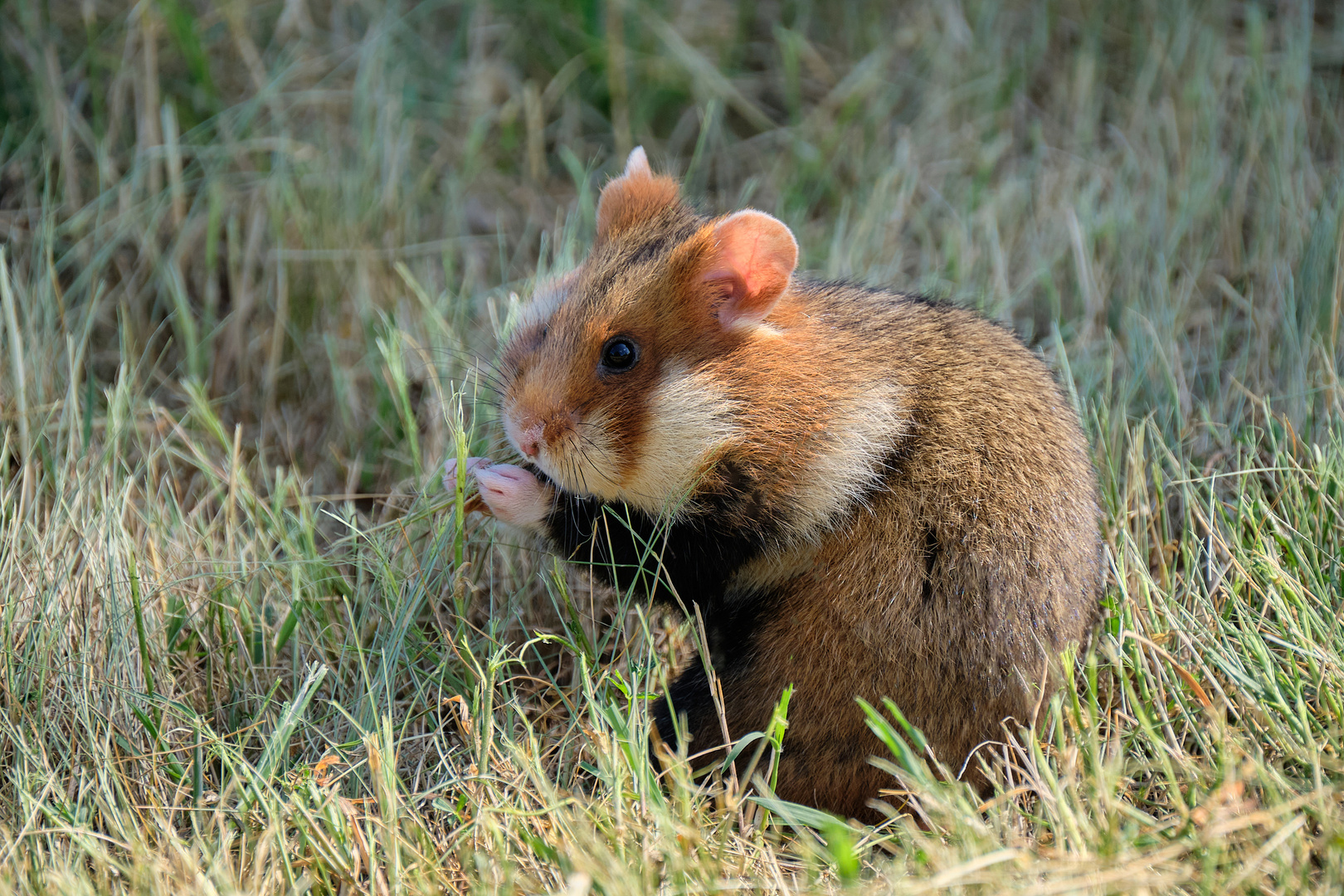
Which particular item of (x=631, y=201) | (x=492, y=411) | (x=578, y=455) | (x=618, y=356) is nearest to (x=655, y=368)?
(x=618, y=356)

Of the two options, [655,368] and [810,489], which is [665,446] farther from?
[810,489]

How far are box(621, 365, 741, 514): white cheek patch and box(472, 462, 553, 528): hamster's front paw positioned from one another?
260 mm

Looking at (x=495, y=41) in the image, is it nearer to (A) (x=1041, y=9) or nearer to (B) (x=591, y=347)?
(A) (x=1041, y=9)

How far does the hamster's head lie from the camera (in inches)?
101

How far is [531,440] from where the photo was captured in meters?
2.58

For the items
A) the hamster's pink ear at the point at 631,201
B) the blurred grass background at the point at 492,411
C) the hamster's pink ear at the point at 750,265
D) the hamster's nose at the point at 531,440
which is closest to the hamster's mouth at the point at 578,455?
the hamster's nose at the point at 531,440

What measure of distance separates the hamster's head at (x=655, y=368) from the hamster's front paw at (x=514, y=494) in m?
0.11

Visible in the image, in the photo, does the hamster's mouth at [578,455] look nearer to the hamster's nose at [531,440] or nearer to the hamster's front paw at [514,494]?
the hamster's nose at [531,440]

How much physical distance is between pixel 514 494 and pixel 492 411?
30.0 inches

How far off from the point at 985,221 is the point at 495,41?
227 cm

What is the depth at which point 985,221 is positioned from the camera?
4.45 meters

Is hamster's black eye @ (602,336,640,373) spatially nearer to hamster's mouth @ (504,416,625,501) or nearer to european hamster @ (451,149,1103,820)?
european hamster @ (451,149,1103,820)

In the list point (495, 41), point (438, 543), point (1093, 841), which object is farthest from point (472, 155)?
point (1093, 841)

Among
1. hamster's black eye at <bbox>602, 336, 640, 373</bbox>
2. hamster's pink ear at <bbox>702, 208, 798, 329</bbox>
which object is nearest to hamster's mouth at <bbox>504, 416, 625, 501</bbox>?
hamster's black eye at <bbox>602, 336, 640, 373</bbox>
